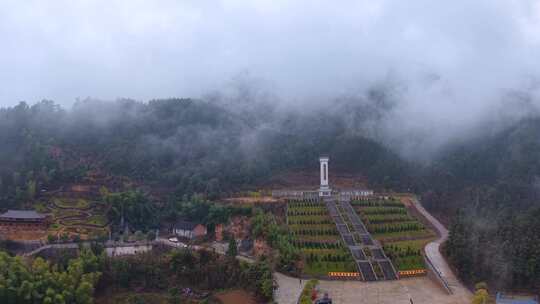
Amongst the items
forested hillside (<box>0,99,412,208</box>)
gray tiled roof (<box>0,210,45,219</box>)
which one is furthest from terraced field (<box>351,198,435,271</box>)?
gray tiled roof (<box>0,210,45,219</box>)

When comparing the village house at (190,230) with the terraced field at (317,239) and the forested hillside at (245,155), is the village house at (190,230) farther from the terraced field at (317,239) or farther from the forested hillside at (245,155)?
the forested hillside at (245,155)

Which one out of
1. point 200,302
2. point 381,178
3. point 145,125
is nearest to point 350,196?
point 381,178

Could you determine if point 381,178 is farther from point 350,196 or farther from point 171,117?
point 171,117

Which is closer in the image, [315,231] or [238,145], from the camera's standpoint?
[315,231]

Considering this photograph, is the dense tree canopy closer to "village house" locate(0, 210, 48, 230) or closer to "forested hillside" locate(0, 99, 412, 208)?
"village house" locate(0, 210, 48, 230)

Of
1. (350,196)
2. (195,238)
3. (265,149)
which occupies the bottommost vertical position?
(195,238)

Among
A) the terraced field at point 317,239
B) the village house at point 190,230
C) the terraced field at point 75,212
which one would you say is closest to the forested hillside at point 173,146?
the terraced field at point 75,212
